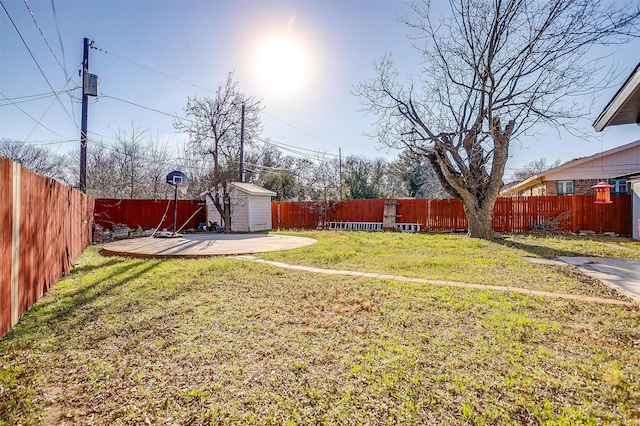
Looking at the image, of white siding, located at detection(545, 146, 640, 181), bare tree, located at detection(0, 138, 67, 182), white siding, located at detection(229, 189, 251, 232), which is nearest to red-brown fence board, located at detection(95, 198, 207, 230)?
white siding, located at detection(229, 189, 251, 232)

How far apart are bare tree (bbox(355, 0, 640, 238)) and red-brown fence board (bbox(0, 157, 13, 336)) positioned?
10.2 m

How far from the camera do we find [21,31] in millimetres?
4945

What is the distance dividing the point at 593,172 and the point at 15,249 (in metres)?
19.0

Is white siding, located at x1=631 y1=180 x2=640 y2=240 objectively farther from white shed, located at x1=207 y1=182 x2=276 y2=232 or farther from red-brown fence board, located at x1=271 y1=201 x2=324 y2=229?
white shed, located at x1=207 y1=182 x2=276 y2=232

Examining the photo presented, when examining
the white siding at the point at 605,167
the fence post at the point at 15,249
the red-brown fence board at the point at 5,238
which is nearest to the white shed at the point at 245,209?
the fence post at the point at 15,249

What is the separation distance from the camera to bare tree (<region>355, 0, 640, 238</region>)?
8156 millimetres

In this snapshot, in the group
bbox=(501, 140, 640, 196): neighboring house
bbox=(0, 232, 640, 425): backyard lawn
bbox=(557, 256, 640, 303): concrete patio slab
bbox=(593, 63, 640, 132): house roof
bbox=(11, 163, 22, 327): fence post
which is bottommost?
bbox=(0, 232, 640, 425): backyard lawn

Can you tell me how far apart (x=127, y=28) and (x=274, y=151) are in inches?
747

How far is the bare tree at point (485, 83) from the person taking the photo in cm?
816

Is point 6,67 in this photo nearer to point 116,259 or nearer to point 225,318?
point 116,259

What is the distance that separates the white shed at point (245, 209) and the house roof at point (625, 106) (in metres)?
13.2

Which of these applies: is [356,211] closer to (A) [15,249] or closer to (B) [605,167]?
(B) [605,167]

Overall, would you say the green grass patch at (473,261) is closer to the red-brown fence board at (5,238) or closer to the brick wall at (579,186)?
the red-brown fence board at (5,238)

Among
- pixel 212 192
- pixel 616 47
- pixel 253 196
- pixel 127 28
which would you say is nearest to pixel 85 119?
pixel 127 28
